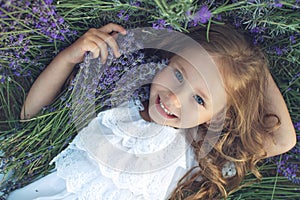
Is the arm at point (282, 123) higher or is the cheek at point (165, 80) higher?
the cheek at point (165, 80)

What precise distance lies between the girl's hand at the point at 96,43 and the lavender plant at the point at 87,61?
29 mm

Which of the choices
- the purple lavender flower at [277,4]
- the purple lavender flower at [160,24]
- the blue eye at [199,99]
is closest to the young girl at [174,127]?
the blue eye at [199,99]

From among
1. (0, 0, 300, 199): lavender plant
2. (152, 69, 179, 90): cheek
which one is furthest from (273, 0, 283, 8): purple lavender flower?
(152, 69, 179, 90): cheek

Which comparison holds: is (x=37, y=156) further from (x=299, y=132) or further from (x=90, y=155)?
(x=299, y=132)

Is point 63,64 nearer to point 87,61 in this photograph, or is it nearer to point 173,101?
point 87,61

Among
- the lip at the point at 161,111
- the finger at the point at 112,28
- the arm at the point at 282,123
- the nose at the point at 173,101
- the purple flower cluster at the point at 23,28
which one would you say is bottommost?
the arm at the point at 282,123

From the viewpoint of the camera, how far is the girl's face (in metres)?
1.13

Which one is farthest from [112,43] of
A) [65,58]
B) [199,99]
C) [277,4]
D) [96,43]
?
[277,4]

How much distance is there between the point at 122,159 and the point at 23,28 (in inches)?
19.0

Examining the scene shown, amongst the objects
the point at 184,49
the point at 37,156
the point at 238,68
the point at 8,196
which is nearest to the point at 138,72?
the point at 184,49

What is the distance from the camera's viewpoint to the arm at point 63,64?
1.15 meters

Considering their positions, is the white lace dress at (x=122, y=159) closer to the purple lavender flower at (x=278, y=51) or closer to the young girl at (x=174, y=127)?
the young girl at (x=174, y=127)

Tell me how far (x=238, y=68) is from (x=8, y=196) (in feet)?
2.82

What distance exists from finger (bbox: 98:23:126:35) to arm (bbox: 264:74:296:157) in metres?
0.49
